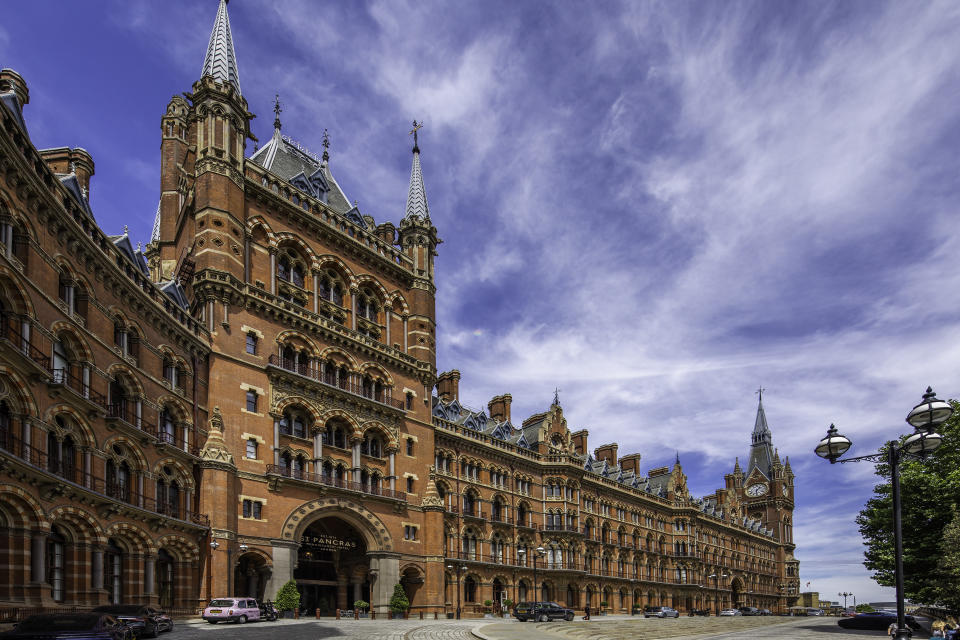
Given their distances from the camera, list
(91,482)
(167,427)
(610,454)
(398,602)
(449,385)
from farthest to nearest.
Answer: (610,454) → (449,385) → (398,602) → (167,427) → (91,482)

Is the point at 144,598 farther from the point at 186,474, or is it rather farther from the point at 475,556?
the point at 475,556

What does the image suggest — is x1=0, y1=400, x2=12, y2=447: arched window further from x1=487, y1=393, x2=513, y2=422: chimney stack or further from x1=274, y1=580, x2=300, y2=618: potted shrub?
x1=487, y1=393, x2=513, y2=422: chimney stack

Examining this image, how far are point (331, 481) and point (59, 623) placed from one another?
97.2 feet

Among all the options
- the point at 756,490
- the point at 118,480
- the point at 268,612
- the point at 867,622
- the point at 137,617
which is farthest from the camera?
the point at 756,490

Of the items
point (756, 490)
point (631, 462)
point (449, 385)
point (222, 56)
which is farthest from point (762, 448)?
point (222, 56)

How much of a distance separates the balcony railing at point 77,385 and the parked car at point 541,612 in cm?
2903

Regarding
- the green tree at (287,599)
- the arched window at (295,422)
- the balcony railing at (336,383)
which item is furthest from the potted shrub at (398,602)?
the balcony railing at (336,383)

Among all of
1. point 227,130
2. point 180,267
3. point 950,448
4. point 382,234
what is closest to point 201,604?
point 180,267

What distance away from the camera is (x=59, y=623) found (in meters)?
16.3

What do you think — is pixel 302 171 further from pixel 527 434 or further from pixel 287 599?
pixel 527 434

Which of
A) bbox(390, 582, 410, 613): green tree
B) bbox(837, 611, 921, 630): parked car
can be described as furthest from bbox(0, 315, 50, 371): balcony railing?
bbox(837, 611, 921, 630): parked car

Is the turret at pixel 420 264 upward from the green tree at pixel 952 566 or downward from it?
upward

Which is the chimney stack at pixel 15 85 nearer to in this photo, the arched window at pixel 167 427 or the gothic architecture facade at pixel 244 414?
the gothic architecture facade at pixel 244 414

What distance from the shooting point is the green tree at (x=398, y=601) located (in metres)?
46.2
